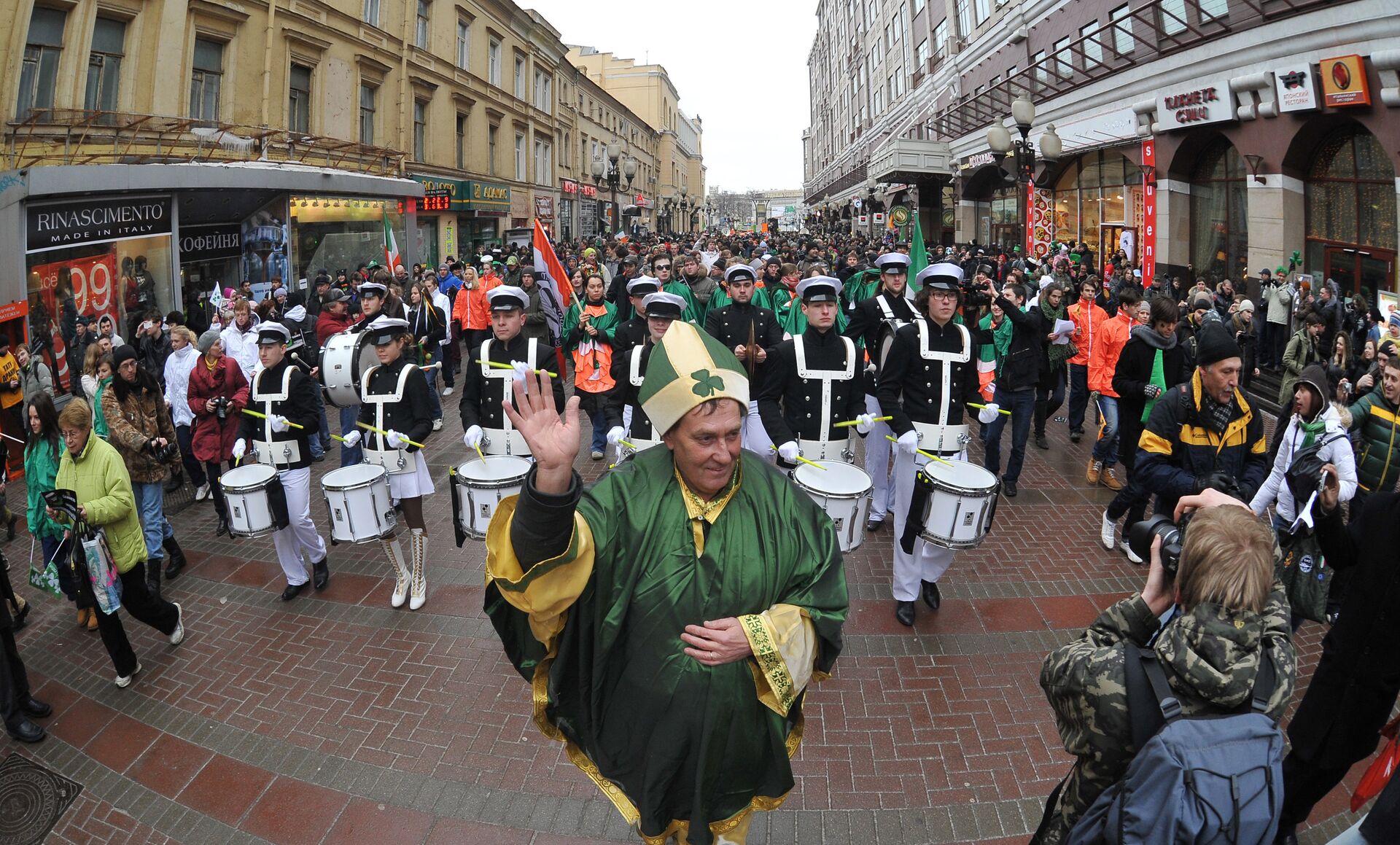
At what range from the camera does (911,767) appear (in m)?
4.19

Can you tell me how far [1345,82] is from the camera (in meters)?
12.1

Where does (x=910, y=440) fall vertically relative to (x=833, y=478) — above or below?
above

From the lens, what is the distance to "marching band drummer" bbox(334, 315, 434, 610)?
617 centimetres

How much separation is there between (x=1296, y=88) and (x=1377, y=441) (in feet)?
38.7

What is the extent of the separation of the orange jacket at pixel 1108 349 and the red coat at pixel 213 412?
860 centimetres

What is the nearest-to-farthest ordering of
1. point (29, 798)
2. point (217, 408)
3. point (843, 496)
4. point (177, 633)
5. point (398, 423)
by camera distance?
1. point (29, 798)
2. point (843, 496)
3. point (177, 633)
4. point (398, 423)
5. point (217, 408)

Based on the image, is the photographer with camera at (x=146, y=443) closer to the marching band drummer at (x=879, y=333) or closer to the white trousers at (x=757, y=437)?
the white trousers at (x=757, y=437)

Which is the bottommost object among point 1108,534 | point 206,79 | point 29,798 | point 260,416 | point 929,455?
point 29,798

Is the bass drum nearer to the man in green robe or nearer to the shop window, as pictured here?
the man in green robe

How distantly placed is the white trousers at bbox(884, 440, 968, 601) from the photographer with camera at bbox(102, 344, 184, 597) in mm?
5758

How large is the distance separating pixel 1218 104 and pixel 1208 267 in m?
3.72

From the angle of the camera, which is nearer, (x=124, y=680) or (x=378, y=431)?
(x=124, y=680)

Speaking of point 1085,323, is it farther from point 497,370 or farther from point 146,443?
point 146,443

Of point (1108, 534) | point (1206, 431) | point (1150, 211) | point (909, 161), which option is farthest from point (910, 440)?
point (909, 161)
